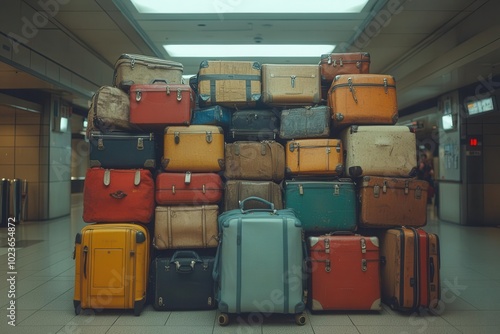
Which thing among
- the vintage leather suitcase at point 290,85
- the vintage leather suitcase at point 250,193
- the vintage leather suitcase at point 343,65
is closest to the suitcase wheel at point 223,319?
the vintage leather suitcase at point 250,193

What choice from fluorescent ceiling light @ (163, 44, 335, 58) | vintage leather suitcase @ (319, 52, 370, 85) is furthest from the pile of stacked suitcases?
fluorescent ceiling light @ (163, 44, 335, 58)

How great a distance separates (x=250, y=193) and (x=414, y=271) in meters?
1.40

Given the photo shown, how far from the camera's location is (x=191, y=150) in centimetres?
315

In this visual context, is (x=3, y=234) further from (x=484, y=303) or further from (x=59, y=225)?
(x=484, y=303)

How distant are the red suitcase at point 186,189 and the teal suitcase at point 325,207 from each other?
65 cm

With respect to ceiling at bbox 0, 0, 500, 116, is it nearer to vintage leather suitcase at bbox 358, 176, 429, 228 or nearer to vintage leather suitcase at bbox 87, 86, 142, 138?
vintage leather suitcase at bbox 87, 86, 142, 138

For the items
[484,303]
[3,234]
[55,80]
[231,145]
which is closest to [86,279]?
[231,145]

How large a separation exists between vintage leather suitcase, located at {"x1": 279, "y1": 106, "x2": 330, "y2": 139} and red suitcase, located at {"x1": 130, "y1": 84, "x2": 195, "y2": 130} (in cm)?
87

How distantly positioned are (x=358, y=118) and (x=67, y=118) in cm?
777

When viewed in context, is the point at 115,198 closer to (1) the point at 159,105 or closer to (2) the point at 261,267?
(1) the point at 159,105

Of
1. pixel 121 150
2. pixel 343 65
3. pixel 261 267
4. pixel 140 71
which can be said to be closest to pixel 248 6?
pixel 343 65

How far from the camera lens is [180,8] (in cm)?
521

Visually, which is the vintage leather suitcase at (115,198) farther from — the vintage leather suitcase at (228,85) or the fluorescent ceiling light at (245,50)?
the fluorescent ceiling light at (245,50)

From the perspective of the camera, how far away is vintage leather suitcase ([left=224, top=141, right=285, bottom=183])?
129 inches
